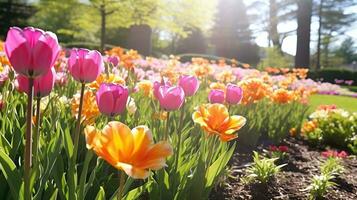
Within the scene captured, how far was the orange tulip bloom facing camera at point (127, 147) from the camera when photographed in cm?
103

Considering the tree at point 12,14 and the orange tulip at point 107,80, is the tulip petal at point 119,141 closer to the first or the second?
the orange tulip at point 107,80

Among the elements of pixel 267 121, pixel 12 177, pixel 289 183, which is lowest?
pixel 289 183

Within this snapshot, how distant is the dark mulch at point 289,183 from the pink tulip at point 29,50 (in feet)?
6.32

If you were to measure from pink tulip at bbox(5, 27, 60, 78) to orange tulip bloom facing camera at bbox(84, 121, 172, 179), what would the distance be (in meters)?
0.22

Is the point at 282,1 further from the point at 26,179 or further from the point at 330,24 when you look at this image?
the point at 26,179

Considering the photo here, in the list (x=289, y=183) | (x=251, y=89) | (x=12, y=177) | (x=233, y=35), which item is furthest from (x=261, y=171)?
(x=233, y=35)

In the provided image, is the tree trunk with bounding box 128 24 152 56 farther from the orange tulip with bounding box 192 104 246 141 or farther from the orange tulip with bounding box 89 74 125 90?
the orange tulip with bounding box 192 104 246 141

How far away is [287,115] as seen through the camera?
4875 mm

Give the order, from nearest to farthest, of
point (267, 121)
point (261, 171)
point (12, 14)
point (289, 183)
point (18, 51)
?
point (18, 51)
point (261, 171)
point (289, 183)
point (267, 121)
point (12, 14)

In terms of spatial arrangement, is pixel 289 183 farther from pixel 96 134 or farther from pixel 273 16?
pixel 273 16

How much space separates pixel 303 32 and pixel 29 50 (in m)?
24.2

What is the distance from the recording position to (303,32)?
2372 centimetres

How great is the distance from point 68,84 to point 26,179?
2283 mm

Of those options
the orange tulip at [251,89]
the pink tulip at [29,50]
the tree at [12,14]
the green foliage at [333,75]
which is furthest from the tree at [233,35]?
the pink tulip at [29,50]
